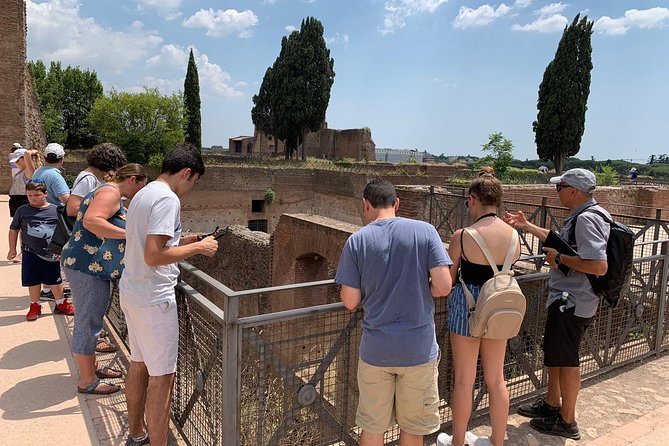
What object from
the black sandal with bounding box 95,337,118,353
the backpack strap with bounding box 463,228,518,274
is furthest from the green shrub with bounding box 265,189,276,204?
the backpack strap with bounding box 463,228,518,274

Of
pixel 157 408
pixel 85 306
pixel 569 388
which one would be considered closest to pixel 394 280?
pixel 157 408

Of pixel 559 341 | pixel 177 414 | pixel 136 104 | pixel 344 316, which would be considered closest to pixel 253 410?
pixel 177 414

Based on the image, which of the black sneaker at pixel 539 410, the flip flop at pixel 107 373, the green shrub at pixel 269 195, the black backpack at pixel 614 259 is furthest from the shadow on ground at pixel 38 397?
the green shrub at pixel 269 195

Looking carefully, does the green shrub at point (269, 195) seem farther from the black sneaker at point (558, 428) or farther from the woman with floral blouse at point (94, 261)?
the black sneaker at point (558, 428)

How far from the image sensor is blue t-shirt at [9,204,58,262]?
14.3 ft

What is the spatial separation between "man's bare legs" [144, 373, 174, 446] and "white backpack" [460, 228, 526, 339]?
1680mm

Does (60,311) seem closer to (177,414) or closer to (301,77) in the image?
(177,414)

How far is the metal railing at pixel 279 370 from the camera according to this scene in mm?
2355

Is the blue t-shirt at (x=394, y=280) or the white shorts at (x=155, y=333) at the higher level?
the blue t-shirt at (x=394, y=280)

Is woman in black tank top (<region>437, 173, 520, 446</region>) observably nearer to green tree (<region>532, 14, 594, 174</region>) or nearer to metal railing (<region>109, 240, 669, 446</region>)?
metal railing (<region>109, 240, 669, 446</region>)

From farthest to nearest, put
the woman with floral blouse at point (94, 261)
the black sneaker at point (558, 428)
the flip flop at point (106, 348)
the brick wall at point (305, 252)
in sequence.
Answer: the brick wall at point (305, 252) < the flip flop at point (106, 348) < the black sneaker at point (558, 428) < the woman with floral blouse at point (94, 261)

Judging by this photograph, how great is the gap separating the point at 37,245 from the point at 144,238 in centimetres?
268

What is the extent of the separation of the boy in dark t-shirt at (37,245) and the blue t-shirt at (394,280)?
11.2ft

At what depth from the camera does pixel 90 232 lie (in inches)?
124
